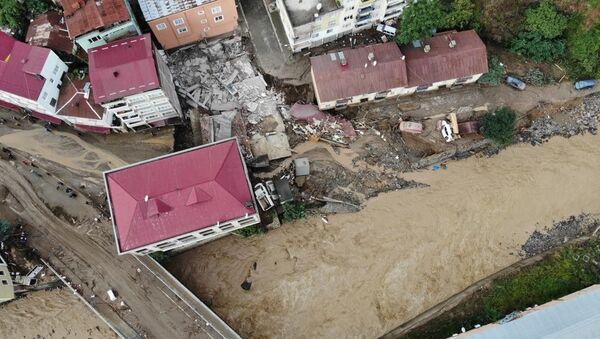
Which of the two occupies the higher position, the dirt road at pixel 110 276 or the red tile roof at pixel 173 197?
the red tile roof at pixel 173 197

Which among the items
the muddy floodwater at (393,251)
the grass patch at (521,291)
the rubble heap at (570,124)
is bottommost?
the grass patch at (521,291)

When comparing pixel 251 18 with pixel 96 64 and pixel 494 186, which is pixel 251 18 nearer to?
pixel 96 64

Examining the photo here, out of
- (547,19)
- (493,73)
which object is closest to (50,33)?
(493,73)

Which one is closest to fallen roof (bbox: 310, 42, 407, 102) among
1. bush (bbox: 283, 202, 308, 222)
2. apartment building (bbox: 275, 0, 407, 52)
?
apartment building (bbox: 275, 0, 407, 52)

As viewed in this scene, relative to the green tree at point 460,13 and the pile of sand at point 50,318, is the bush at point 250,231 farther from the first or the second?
the green tree at point 460,13

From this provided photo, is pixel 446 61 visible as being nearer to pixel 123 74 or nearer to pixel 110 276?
pixel 123 74

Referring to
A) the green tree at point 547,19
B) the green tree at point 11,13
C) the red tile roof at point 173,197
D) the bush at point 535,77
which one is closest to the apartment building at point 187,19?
the green tree at point 11,13
